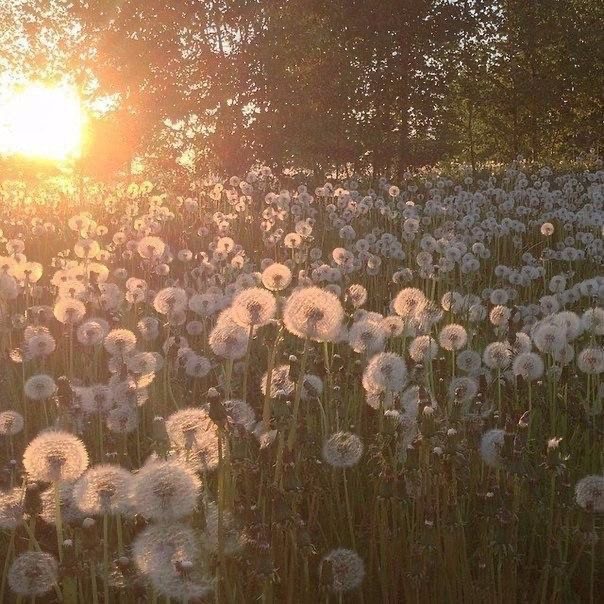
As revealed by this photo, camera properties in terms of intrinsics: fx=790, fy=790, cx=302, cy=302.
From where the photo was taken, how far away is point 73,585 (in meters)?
2.13

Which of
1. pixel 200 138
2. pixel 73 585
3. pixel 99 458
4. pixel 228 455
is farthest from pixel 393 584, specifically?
pixel 200 138

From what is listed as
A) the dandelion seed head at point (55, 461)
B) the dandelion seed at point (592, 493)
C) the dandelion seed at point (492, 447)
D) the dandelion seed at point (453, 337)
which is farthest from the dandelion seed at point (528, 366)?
the dandelion seed head at point (55, 461)

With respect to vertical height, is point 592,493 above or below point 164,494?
below

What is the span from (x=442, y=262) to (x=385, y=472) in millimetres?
3646

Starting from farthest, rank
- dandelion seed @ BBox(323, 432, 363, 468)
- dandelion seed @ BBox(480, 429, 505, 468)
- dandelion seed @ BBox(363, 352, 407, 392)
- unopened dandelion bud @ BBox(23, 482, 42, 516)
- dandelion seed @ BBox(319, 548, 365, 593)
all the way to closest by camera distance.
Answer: dandelion seed @ BBox(363, 352, 407, 392) → dandelion seed @ BBox(323, 432, 363, 468) → dandelion seed @ BBox(480, 429, 505, 468) → dandelion seed @ BBox(319, 548, 365, 593) → unopened dandelion bud @ BBox(23, 482, 42, 516)

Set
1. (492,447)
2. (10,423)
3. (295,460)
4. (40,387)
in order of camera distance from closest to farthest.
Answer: (492,447), (295,460), (10,423), (40,387)

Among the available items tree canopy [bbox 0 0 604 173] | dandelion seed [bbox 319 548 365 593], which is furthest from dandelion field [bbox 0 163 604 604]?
tree canopy [bbox 0 0 604 173]

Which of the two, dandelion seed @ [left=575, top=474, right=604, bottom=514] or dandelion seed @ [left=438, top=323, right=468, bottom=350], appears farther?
dandelion seed @ [left=438, top=323, right=468, bottom=350]

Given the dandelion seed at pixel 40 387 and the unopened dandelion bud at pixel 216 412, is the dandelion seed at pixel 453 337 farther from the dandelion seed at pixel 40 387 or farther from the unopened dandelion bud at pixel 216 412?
the unopened dandelion bud at pixel 216 412

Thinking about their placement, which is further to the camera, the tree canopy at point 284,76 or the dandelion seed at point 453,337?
the tree canopy at point 284,76

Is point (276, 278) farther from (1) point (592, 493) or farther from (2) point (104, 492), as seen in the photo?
(1) point (592, 493)

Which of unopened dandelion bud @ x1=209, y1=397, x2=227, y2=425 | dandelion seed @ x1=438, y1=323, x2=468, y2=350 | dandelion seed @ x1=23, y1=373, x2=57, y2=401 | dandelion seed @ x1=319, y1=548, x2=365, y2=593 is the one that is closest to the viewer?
unopened dandelion bud @ x1=209, y1=397, x2=227, y2=425

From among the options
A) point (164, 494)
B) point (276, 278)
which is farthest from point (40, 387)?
point (164, 494)

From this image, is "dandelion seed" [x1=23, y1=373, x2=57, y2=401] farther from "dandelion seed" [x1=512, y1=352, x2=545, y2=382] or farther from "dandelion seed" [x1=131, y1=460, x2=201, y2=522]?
"dandelion seed" [x1=512, y1=352, x2=545, y2=382]
